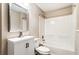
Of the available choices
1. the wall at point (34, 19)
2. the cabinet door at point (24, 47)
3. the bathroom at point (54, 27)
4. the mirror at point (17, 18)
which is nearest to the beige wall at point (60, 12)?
the bathroom at point (54, 27)

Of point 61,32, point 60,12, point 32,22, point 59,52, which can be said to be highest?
point 60,12

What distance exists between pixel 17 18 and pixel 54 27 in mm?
515

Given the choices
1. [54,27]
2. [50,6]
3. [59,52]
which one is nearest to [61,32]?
[54,27]

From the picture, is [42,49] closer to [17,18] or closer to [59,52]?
[59,52]

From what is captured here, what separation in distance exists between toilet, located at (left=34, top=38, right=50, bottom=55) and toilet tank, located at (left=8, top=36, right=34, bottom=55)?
0.06m

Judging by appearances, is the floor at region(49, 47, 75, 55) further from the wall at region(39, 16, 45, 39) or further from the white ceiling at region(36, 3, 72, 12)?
the white ceiling at region(36, 3, 72, 12)

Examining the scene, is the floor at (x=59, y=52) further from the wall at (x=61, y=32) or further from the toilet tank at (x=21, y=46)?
the toilet tank at (x=21, y=46)

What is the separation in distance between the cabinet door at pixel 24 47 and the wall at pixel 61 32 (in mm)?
238

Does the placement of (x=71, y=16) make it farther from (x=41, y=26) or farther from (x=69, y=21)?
(x=41, y=26)

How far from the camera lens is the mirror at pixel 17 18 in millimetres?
1214

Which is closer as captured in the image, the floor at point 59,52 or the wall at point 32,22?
the wall at point 32,22

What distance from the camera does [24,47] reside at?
1.30m

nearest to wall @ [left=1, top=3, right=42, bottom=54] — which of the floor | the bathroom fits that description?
the bathroom

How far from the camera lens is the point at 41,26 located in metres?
1.36
